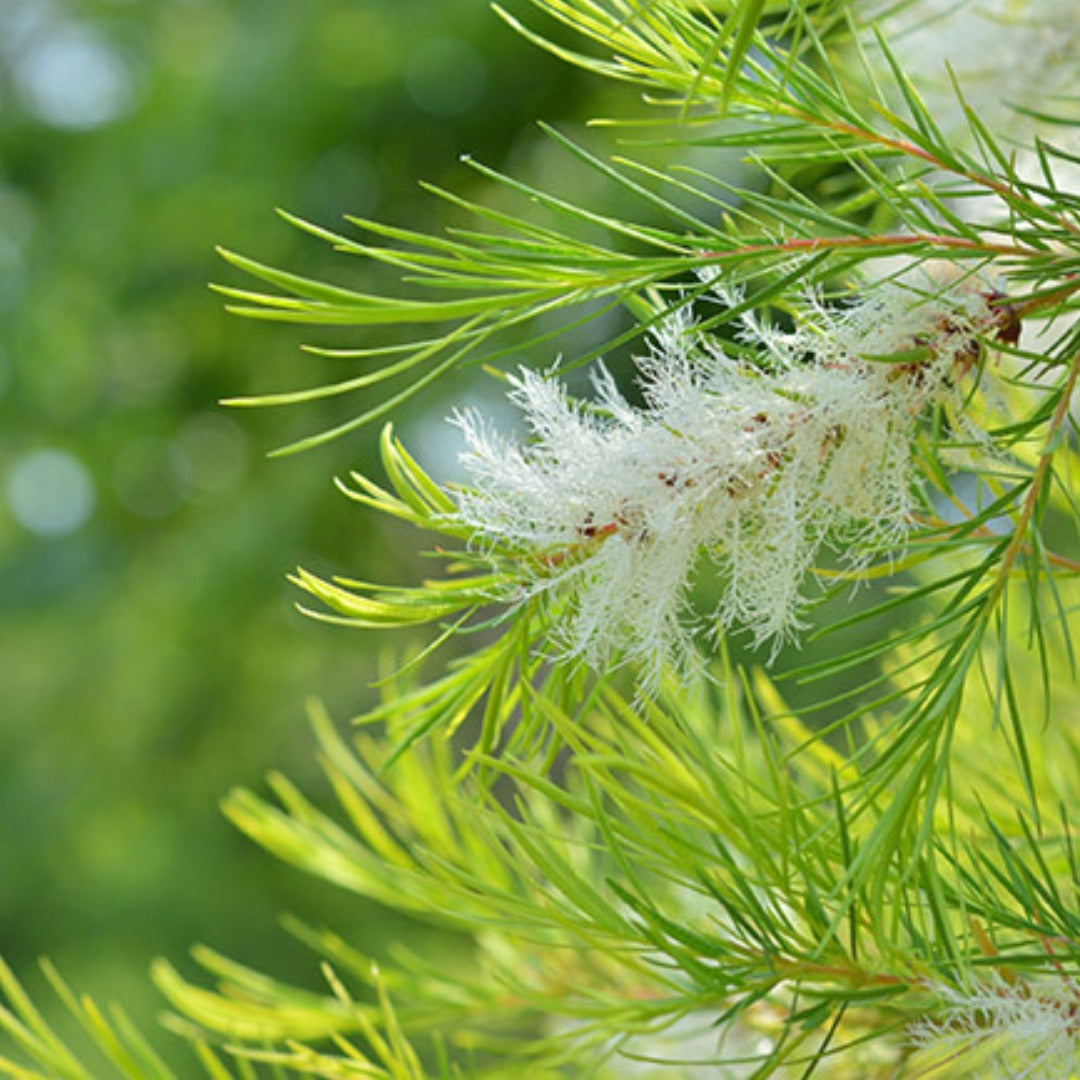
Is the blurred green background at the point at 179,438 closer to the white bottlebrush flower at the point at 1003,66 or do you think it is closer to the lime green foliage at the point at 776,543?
the white bottlebrush flower at the point at 1003,66

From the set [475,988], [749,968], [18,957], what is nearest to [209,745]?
[18,957]

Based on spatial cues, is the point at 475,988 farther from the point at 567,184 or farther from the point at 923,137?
the point at 567,184

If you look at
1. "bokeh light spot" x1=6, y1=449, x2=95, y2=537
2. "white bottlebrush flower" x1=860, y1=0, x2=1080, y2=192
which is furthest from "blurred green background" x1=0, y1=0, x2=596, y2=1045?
"white bottlebrush flower" x1=860, y1=0, x2=1080, y2=192

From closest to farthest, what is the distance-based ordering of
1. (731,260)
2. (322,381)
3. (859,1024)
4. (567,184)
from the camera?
(731,260) → (859,1024) → (567,184) → (322,381)

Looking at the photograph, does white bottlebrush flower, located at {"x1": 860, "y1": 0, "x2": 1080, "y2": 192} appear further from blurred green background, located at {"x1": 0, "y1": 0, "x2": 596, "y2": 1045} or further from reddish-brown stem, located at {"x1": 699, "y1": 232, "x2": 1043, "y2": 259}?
blurred green background, located at {"x1": 0, "y1": 0, "x2": 596, "y2": 1045}

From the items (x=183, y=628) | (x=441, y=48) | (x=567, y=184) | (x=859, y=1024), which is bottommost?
(x=859, y=1024)

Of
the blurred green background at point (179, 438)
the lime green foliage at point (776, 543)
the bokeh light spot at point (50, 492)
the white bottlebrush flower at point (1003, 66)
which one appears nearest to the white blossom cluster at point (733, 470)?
the lime green foliage at point (776, 543)
